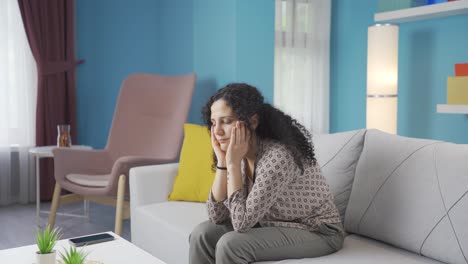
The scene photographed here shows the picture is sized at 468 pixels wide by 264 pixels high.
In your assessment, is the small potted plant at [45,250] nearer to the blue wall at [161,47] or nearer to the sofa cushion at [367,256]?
the sofa cushion at [367,256]

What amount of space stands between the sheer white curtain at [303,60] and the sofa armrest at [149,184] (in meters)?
1.49

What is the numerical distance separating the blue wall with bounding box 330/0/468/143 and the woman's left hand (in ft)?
6.81

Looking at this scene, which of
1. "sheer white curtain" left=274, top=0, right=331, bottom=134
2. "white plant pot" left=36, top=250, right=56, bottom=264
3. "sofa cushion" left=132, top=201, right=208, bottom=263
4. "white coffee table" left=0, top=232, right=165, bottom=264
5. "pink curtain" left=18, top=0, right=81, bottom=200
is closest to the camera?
"white plant pot" left=36, top=250, right=56, bottom=264

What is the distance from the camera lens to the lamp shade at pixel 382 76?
3.33 metres

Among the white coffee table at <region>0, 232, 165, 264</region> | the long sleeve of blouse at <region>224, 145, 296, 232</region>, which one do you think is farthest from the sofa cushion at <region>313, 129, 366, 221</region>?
the white coffee table at <region>0, 232, 165, 264</region>

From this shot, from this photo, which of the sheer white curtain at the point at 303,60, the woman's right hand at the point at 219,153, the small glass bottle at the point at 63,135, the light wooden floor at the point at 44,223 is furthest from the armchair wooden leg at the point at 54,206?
the woman's right hand at the point at 219,153

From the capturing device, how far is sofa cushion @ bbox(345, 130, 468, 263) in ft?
5.37

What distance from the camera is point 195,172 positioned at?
273 centimetres

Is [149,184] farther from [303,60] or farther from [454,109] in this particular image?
[303,60]

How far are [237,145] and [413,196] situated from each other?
0.63 m

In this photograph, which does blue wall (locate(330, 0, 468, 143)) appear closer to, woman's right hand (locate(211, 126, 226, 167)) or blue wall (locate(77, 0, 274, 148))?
blue wall (locate(77, 0, 274, 148))

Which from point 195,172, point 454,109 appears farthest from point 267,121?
point 454,109

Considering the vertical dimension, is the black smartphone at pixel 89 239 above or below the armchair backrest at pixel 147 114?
below

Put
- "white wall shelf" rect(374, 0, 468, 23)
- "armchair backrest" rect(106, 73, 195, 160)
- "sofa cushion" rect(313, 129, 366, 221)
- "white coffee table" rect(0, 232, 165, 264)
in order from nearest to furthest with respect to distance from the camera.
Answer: "white coffee table" rect(0, 232, 165, 264) < "sofa cushion" rect(313, 129, 366, 221) < "white wall shelf" rect(374, 0, 468, 23) < "armchair backrest" rect(106, 73, 195, 160)
